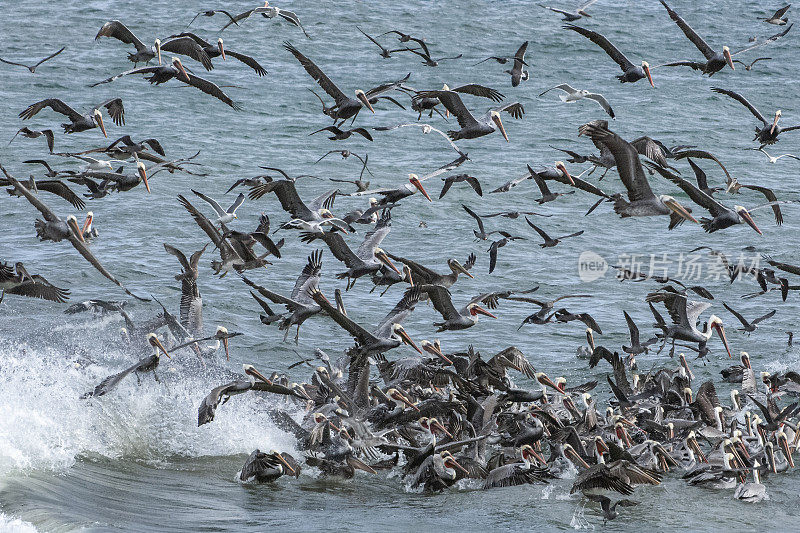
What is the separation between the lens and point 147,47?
17844 millimetres

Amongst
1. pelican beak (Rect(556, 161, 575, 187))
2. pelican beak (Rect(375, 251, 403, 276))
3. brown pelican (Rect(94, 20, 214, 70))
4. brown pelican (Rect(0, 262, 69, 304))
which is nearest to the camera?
brown pelican (Rect(0, 262, 69, 304))

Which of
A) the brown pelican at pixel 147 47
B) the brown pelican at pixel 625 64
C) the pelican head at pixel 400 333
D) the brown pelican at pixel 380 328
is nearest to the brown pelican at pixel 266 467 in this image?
the brown pelican at pixel 380 328

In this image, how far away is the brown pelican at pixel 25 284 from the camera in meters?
14.4

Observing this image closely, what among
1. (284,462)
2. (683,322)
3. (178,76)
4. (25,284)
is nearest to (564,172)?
(683,322)

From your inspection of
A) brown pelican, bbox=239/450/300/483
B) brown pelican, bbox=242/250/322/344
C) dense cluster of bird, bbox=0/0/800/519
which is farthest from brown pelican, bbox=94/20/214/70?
brown pelican, bbox=239/450/300/483

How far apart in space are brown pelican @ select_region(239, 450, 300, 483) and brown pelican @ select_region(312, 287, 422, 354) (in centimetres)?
174

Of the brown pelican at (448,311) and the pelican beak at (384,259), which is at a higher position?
the pelican beak at (384,259)

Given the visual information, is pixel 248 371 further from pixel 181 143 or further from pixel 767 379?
pixel 181 143

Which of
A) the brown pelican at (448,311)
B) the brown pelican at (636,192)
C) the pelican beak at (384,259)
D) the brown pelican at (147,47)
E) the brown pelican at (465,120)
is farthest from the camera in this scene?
the brown pelican at (147,47)
